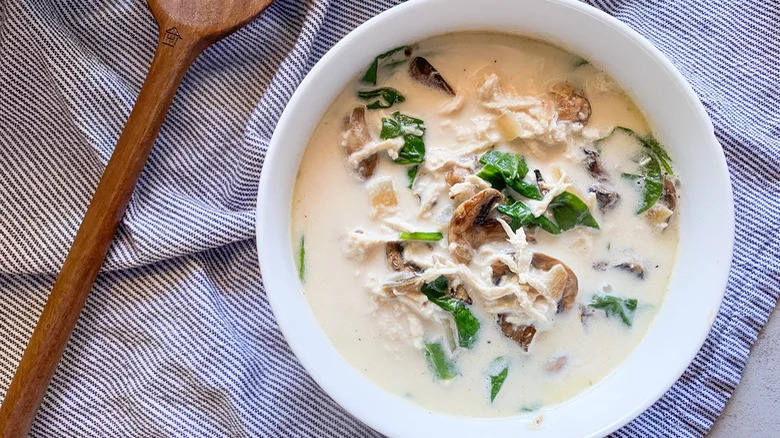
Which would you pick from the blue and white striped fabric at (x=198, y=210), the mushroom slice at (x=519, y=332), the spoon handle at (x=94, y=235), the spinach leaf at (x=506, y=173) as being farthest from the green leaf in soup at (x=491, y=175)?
the spoon handle at (x=94, y=235)

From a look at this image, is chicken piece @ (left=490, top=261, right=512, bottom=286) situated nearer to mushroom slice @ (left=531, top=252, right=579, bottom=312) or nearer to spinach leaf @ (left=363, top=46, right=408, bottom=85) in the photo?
mushroom slice @ (left=531, top=252, right=579, bottom=312)

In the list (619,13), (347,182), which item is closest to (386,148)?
(347,182)

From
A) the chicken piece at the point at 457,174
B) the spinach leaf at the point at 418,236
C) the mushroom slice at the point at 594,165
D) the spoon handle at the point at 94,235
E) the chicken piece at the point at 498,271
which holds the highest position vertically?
the mushroom slice at the point at 594,165

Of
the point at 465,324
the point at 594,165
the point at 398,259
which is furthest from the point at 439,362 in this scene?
the point at 594,165

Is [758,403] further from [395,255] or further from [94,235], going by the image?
[94,235]

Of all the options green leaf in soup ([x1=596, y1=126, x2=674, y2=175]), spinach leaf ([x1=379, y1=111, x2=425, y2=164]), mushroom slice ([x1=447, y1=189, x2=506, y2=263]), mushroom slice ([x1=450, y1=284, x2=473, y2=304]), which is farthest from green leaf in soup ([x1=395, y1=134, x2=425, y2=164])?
green leaf in soup ([x1=596, y1=126, x2=674, y2=175])

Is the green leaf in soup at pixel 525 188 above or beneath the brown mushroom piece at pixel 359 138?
above

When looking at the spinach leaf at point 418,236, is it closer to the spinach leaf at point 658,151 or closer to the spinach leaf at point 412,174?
the spinach leaf at point 412,174
